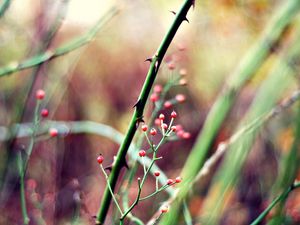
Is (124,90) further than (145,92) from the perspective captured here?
Yes

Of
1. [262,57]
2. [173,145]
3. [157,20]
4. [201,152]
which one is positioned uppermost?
[157,20]

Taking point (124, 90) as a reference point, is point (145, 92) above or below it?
below

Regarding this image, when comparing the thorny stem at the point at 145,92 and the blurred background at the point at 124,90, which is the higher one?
the blurred background at the point at 124,90

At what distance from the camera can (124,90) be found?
5.81 m

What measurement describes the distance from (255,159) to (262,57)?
209 centimetres

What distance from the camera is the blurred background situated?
2836 mm

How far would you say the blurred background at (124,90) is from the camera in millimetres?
2836

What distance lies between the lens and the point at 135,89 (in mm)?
5715

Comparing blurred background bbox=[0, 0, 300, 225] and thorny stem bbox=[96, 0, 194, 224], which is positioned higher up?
blurred background bbox=[0, 0, 300, 225]

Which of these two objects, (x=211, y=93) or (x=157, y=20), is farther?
(x=157, y=20)

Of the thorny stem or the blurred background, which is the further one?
the blurred background

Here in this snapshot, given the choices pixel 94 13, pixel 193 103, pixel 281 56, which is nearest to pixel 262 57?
pixel 281 56

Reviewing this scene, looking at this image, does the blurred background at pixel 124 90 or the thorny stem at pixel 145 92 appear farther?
the blurred background at pixel 124 90

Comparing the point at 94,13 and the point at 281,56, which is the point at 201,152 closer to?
the point at 281,56
